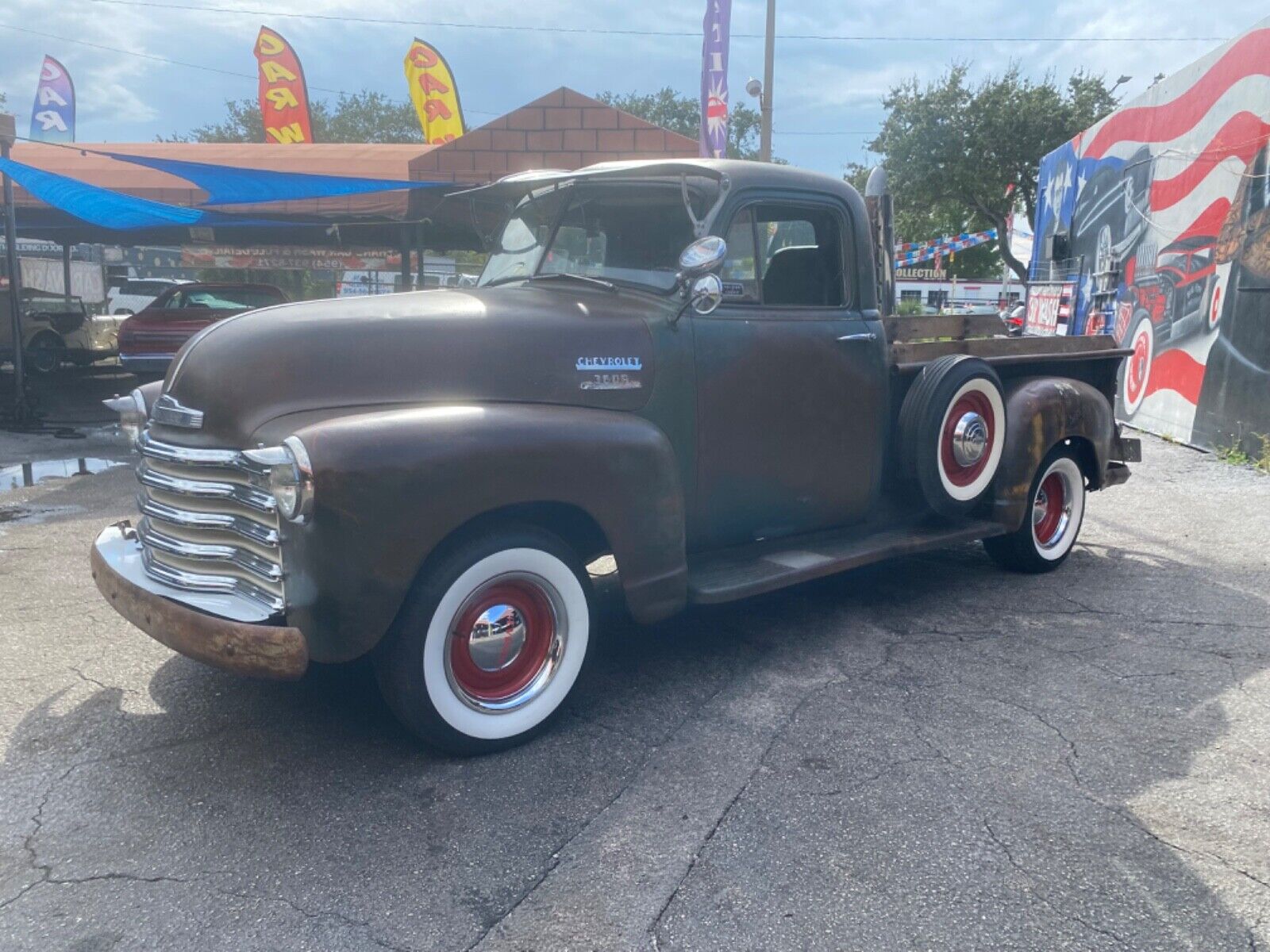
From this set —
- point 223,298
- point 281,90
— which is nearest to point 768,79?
point 223,298

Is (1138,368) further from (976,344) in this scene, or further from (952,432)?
(952,432)

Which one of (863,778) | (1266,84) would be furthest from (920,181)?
(863,778)

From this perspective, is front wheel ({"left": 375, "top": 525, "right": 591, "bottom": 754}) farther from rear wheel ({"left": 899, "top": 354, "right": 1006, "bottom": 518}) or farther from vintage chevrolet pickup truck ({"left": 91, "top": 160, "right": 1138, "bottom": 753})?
rear wheel ({"left": 899, "top": 354, "right": 1006, "bottom": 518})

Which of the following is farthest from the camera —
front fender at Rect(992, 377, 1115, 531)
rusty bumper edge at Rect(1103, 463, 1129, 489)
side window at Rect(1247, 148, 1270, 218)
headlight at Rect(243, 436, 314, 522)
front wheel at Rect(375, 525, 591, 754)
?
side window at Rect(1247, 148, 1270, 218)

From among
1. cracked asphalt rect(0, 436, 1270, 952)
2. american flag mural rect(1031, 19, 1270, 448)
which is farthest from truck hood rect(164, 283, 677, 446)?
american flag mural rect(1031, 19, 1270, 448)

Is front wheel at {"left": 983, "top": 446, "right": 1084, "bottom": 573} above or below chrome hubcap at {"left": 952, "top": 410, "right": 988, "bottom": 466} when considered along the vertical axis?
below

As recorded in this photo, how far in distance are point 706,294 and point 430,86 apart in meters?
24.8

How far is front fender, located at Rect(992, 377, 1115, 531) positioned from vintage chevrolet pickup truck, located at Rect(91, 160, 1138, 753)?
0.02 m

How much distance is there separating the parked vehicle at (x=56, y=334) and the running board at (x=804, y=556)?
15555 millimetres

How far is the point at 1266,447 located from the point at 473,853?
9125 millimetres

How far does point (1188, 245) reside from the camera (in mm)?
10992

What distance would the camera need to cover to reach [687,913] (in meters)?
2.57

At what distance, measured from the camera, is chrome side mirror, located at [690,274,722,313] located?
12.6 feet

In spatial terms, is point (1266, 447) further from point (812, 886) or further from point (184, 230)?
point (184, 230)
